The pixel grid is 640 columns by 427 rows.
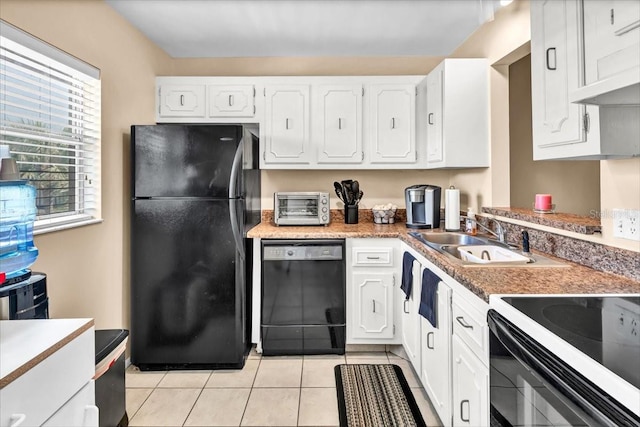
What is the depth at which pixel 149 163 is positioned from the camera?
2.53m

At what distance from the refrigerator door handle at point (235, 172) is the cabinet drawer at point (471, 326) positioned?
158 centimetres

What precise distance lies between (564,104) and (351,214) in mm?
1978

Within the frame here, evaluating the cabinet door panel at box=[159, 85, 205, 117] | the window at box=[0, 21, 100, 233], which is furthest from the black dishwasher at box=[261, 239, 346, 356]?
the cabinet door panel at box=[159, 85, 205, 117]

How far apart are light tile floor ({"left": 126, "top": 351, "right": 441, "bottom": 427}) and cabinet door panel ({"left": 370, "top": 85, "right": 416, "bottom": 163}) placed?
5.53ft

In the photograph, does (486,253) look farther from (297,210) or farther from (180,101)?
(180,101)

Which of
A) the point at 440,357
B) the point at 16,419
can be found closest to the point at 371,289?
the point at 440,357

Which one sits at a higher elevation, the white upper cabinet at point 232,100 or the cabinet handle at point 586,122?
the white upper cabinet at point 232,100

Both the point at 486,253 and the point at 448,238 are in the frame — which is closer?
the point at 486,253

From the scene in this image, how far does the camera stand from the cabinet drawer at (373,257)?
108 inches

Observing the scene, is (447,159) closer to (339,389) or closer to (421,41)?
(421,41)

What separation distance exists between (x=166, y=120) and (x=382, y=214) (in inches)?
79.4

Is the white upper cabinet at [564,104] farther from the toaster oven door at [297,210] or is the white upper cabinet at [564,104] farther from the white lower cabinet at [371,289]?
the toaster oven door at [297,210]

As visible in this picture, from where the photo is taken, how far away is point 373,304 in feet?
9.04

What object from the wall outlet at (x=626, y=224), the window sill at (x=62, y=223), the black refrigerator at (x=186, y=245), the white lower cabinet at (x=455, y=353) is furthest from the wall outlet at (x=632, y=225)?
the window sill at (x=62, y=223)
